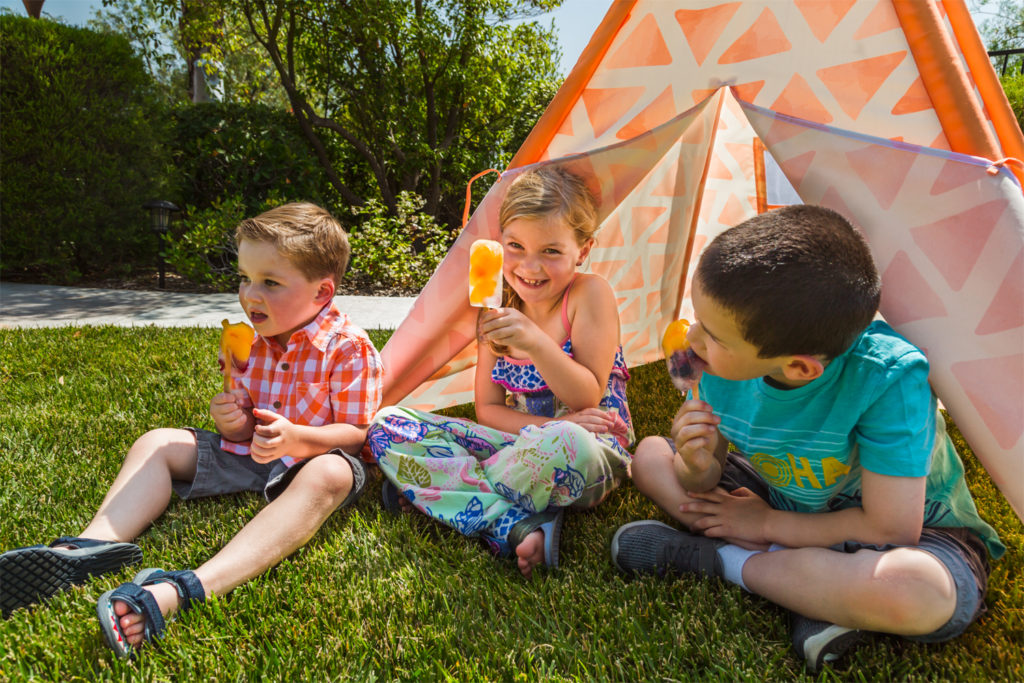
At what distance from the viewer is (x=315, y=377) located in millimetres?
2197

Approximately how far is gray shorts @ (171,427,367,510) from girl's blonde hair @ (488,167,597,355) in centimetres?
64

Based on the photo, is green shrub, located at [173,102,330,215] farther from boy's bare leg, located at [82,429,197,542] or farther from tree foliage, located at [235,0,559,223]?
boy's bare leg, located at [82,429,197,542]

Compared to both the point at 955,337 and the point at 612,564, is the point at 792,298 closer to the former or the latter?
the point at 955,337

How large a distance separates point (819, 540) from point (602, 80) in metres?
1.56

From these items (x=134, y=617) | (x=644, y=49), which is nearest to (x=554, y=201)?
(x=644, y=49)

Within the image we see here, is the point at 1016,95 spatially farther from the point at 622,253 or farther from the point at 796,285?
the point at 796,285

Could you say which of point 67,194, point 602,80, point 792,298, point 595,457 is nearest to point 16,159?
point 67,194

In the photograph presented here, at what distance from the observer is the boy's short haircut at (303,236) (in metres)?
2.13

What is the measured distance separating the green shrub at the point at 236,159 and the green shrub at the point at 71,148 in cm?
66

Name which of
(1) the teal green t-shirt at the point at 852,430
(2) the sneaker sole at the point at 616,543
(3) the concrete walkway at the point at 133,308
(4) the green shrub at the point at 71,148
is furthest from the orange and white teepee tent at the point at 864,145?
(4) the green shrub at the point at 71,148

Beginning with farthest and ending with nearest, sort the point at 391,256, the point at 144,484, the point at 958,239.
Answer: the point at 391,256 → the point at 144,484 → the point at 958,239

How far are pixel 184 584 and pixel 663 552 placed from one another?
A: 48.3 inches

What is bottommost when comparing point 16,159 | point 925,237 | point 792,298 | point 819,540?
point 819,540

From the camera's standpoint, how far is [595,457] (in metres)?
1.97
